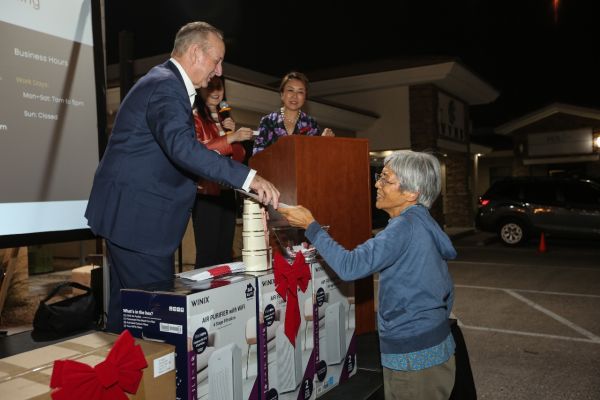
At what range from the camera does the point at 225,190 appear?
124 inches

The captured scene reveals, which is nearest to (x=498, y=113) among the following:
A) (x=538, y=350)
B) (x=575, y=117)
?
(x=575, y=117)

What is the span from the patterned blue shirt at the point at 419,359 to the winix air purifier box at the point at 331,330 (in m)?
0.48

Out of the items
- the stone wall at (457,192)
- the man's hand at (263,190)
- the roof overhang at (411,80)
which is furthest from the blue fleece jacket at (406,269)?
the stone wall at (457,192)

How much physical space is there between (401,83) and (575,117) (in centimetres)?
817

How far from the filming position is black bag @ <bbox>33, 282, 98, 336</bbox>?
2.87 meters

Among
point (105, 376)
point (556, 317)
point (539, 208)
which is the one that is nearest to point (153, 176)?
point (105, 376)

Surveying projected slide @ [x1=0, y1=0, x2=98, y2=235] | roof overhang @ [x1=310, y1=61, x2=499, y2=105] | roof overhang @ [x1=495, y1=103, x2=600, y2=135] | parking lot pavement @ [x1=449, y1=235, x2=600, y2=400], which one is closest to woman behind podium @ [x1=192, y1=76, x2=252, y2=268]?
projected slide @ [x1=0, y1=0, x2=98, y2=235]

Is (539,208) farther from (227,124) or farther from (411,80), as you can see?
(227,124)

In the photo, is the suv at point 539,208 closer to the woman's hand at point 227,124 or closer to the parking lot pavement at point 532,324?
the parking lot pavement at point 532,324

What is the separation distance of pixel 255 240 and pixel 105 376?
968 mm

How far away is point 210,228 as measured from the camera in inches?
122

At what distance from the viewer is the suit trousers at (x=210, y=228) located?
10.1 ft

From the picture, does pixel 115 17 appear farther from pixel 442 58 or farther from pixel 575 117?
pixel 575 117

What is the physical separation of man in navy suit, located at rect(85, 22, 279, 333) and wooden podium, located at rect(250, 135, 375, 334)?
1.88ft
